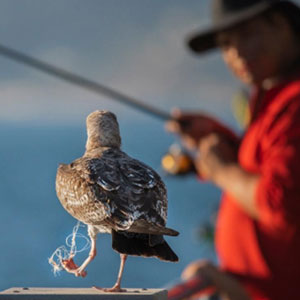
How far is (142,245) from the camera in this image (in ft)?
18.6

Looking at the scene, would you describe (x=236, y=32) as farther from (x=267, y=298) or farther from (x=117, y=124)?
(x=117, y=124)

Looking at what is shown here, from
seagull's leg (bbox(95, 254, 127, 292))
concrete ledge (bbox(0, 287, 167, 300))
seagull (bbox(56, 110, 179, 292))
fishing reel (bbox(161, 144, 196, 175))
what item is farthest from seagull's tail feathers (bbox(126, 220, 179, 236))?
fishing reel (bbox(161, 144, 196, 175))

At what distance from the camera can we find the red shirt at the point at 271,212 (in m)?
2.47

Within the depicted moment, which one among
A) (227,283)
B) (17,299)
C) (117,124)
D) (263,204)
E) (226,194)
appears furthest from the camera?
(117,124)

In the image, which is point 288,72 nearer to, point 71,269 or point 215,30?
point 215,30

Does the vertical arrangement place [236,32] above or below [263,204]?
above

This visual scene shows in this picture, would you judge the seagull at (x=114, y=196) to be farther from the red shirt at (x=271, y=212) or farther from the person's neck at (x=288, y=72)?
the person's neck at (x=288, y=72)

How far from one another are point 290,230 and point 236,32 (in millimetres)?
787

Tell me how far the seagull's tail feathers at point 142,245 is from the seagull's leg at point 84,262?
15.1 inches

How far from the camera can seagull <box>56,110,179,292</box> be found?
18.6 feet

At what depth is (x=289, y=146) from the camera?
2543mm

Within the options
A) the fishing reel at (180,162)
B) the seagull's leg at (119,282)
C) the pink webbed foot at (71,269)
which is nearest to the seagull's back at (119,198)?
the seagull's leg at (119,282)

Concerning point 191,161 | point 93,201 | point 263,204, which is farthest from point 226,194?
point 93,201

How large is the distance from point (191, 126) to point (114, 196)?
326cm
